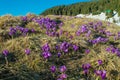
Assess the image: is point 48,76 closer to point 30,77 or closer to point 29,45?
point 30,77

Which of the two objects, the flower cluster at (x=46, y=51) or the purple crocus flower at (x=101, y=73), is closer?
the purple crocus flower at (x=101, y=73)

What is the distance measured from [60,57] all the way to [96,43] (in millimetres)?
2079

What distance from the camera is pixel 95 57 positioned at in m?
8.59

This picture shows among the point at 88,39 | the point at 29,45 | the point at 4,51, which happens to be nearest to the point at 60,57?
the point at 29,45

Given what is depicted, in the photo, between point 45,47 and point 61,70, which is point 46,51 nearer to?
point 45,47

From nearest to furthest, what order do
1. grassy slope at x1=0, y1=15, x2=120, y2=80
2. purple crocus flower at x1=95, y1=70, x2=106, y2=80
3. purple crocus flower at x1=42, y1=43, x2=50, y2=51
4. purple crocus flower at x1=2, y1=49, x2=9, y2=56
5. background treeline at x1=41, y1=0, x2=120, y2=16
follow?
grassy slope at x1=0, y1=15, x2=120, y2=80 → purple crocus flower at x1=95, y1=70, x2=106, y2=80 → purple crocus flower at x1=2, y1=49, x2=9, y2=56 → purple crocus flower at x1=42, y1=43, x2=50, y2=51 → background treeline at x1=41, y1=0, x2=120, y2=16

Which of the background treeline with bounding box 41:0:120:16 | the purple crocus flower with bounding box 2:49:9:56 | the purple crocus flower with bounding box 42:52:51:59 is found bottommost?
the purple crocus flower with bounding box 42:52:51:59

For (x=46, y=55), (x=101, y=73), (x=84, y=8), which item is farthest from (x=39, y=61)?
(x=84, y=8)

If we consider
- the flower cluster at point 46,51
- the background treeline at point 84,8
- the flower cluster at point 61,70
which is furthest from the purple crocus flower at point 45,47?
the background treeline at point 84,8

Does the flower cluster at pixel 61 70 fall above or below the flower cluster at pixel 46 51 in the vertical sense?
below

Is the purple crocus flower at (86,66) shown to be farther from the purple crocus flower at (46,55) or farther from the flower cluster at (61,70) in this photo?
the purple crocus flower at (46,55)

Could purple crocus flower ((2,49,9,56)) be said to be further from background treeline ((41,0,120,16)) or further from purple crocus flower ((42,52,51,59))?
background treeline ((41,0,120,16))

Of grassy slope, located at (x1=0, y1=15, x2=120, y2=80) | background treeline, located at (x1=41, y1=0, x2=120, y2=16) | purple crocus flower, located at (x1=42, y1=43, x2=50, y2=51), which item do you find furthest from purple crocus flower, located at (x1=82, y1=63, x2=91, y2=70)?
background treeline, located at (x1=41, y1=0, x2=120, y2=16)

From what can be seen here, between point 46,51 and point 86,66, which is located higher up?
point 46,51
